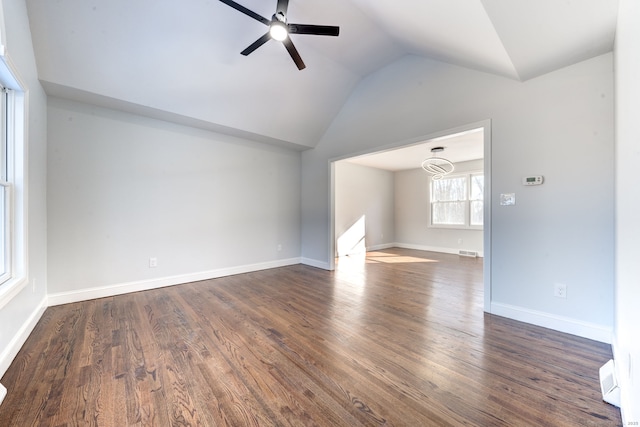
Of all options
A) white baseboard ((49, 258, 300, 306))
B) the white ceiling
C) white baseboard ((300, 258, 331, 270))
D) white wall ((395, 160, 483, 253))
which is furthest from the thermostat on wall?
white wall ((395, 160, 483, 253))

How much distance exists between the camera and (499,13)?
1887mm

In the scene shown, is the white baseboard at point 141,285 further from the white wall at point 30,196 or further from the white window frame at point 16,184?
the white window frame at point 16,184

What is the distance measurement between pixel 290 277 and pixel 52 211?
3183 mm

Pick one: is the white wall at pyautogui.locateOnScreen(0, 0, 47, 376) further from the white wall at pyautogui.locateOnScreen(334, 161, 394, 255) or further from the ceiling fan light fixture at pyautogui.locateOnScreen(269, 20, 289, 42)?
the white wall at pyautogui.locateOnScreen(334, 161, 394, 255)

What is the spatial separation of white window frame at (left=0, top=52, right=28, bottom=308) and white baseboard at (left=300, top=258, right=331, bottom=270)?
153 inches

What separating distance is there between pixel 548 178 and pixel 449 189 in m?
5.09

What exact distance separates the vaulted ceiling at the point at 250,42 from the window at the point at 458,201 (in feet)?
15.1

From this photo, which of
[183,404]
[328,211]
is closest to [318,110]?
[328,211]

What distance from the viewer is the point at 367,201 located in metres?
7.60

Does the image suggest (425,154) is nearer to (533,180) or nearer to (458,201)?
(458,201)

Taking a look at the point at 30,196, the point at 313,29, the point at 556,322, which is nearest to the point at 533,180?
the point at 556,322

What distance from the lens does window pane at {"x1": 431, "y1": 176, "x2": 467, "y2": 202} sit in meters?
7.09

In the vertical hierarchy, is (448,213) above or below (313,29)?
below

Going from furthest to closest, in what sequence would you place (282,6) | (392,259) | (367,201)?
(367,201) → (392,259) → (282,6)
